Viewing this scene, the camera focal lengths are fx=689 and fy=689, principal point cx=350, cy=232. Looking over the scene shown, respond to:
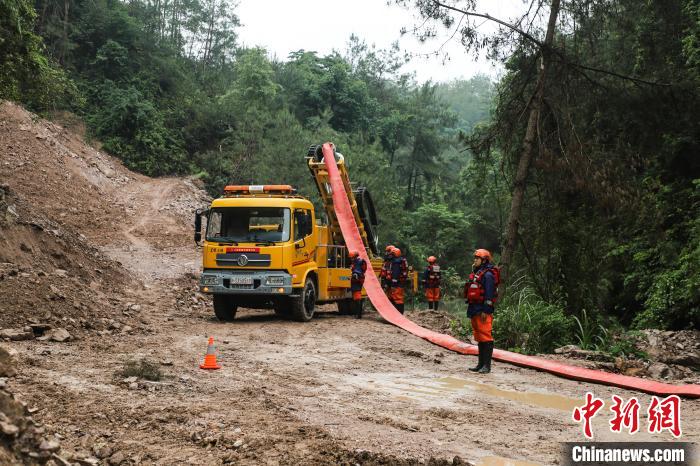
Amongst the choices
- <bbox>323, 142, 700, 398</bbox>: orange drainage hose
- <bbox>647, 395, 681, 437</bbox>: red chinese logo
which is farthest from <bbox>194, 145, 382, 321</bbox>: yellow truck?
<bbox>647, 395, 681, 437</bbox>: red chinese logo

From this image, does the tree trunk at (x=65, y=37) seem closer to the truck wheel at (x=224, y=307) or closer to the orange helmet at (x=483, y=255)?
the truck wheel at (x=224, y=307)

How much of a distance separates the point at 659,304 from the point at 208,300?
11837mm

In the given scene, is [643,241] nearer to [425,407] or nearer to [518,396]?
[518,396]

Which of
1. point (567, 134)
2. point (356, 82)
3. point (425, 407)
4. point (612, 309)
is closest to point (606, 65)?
point (567, 134)

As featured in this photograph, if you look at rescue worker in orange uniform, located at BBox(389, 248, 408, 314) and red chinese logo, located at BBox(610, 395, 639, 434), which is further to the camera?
rescue worker in orange uniform, located at BBox(389, 248, 408, 314)

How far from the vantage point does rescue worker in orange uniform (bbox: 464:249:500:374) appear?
1004cm

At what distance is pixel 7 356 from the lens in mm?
6734

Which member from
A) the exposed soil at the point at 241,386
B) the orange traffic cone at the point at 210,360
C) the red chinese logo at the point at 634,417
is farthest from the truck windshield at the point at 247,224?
the red chinese logo at the point at 634,417

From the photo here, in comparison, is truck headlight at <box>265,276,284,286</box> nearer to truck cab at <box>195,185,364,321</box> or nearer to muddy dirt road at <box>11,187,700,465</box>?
truck cab at <box>195,185,364,321</box>

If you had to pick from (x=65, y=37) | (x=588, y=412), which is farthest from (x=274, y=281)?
(x=65, y=37)

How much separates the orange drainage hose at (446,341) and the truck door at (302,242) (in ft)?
6.45

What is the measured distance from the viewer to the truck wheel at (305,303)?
15078 mm

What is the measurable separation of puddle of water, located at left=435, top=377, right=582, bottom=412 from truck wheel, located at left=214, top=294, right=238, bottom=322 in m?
6.90

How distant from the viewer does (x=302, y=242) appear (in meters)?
15.2
